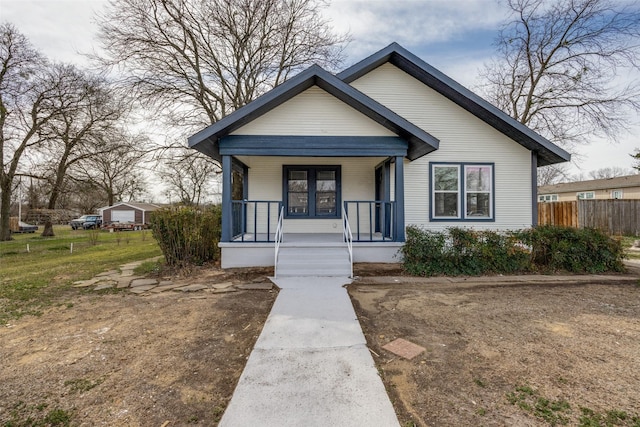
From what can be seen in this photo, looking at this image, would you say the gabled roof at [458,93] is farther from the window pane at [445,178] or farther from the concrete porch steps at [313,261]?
the concrete porch steps at [313,261]

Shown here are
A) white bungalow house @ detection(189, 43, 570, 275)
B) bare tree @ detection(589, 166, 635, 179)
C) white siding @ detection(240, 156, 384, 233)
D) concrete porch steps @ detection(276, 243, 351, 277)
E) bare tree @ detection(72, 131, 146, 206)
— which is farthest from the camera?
bare tree @ detection(589, 166, 635, 179)

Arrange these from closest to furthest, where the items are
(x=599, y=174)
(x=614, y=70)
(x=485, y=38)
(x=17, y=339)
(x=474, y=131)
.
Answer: (x=17, y=339) → (x=474, y=131) → (x=614, y=70) → (x=485, y=38) → (x=599, y=174)

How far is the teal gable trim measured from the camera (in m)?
7.29

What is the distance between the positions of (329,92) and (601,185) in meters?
29.5

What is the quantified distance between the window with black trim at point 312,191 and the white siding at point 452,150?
7.39 feet

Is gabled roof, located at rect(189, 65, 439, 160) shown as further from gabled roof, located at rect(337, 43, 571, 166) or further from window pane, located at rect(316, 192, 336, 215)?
window pane, located at rect(316, 192, 336, 215)

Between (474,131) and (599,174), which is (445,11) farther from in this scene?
(599,174)


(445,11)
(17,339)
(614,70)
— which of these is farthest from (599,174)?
(17,339)

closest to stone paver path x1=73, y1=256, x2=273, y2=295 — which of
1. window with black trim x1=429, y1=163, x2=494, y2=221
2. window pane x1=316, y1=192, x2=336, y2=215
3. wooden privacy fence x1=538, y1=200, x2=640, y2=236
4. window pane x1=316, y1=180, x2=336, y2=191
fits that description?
window pane x1=316, y1=192, x2=336, y2=215

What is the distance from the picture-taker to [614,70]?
41.2 feet

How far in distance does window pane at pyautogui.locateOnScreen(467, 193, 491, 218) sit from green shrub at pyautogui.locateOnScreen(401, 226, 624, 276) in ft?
6.52

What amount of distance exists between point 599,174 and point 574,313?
69530 millimetres

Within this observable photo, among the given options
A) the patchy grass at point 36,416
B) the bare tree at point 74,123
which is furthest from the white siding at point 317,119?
the bare tree at point 74,123

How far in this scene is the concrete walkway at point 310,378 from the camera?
7.23 feet
